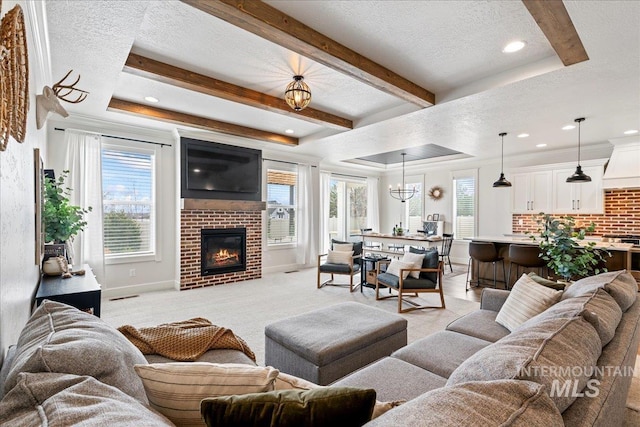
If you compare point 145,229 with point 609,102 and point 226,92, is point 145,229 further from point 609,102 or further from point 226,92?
point 609,102

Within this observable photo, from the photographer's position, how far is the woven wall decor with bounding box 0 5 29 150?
45.1 inches

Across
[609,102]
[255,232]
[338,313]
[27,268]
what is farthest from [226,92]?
[609,102]

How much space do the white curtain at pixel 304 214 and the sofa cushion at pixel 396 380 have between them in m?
5.20

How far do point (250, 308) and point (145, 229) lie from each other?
229cm

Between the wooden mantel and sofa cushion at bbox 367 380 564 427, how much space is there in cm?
476

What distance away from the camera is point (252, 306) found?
4.13 meters

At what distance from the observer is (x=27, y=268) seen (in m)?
1.87

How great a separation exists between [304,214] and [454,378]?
591cm

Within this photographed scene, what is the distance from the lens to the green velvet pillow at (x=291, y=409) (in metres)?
0.72

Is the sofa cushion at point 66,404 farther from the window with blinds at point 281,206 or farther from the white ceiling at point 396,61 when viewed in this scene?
the window with blinds at point 281,206

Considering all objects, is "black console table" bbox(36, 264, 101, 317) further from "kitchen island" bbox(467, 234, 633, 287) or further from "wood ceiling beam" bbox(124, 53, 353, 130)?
"kitchen island" bbox(467, 234, 633, 287)

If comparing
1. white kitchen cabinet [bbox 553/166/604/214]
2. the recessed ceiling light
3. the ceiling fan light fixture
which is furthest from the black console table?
white kitchen cabinet [bbox 553/166/604/214]

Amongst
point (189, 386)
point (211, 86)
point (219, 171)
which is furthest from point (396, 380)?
point (219, 171)

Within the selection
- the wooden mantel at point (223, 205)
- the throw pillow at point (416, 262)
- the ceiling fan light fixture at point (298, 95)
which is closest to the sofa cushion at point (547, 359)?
the ceiling fan light fixture at point (298, 95)
